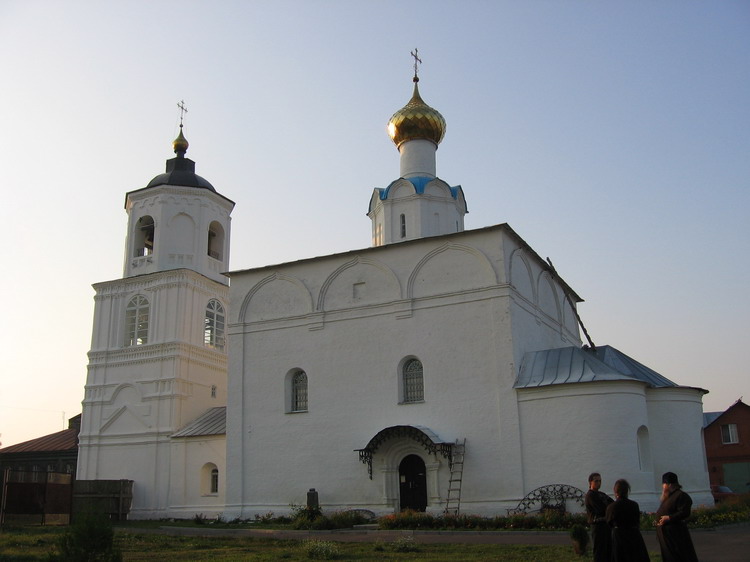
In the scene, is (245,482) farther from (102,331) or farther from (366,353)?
(102,331)

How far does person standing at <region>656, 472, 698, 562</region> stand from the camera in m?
7.74

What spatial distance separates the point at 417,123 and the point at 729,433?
24.1 metres

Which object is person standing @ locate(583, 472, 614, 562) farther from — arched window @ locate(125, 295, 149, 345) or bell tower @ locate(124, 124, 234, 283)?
arched window @ locate(125, 295, 149, 345)

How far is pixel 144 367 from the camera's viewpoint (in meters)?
26.5

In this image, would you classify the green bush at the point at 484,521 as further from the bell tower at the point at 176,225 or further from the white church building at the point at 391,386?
the bell tower at the point at 176,225

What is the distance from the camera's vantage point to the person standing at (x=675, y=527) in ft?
25.4

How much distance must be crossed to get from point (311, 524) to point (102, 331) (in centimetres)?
1434

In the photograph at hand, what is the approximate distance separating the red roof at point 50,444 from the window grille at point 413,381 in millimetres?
15391

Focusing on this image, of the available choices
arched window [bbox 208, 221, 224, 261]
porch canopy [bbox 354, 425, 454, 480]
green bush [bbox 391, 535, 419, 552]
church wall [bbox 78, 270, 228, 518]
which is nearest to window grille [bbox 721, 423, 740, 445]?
porch canopy [bbox 354, 425, 454, 480]

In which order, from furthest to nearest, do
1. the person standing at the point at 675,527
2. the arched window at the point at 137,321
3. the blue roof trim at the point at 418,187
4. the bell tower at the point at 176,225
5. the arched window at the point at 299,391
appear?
1. the bell tower at the point at 176,225
2. the arched window at the point at 137,321
3. the blue roof trim at the point at 418,187
4. the arched window at the point at 299,391
5. the person standing at the point at 675,527

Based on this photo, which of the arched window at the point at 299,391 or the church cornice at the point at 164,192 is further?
the church cornice at the point at 164,192

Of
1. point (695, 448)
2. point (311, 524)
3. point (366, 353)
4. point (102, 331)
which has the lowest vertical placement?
point (311, 524)

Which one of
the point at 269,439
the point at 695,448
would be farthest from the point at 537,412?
the point at 269,439

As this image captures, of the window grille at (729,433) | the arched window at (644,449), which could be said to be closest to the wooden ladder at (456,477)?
the arched window at (644,449)
